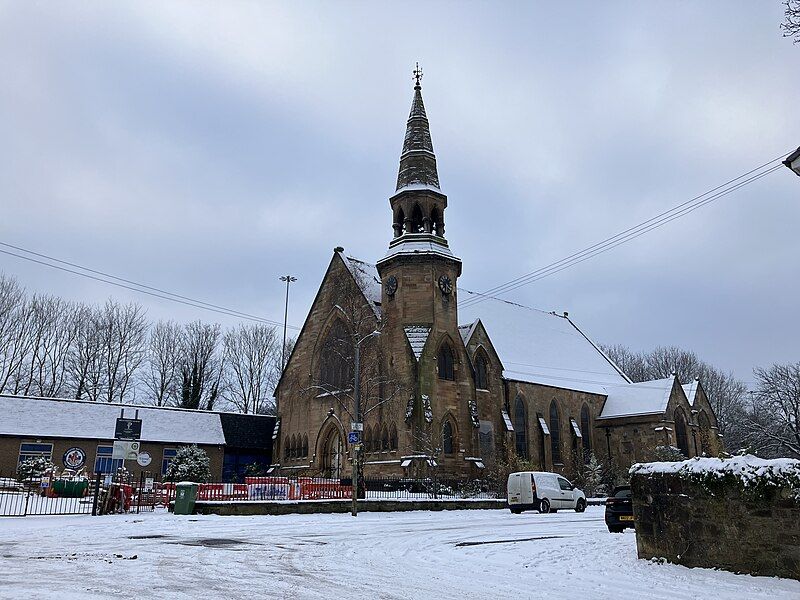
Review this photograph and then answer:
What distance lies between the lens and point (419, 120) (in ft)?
145

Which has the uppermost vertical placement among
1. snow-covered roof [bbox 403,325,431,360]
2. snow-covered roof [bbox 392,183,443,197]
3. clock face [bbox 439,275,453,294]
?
snow-covered roof [bbox 392,183,443,197]

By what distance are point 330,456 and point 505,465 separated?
10.9 metres

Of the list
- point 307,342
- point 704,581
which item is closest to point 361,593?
point 704,581

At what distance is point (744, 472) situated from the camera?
10289 mm

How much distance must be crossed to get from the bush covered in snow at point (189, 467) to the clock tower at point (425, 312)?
11.9 m

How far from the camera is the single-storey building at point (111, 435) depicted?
39500 millimetres

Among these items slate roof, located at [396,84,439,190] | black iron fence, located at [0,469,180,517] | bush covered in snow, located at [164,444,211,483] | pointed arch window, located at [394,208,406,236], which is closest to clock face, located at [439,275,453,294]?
pointed arch window, located at [394,208,406,236]

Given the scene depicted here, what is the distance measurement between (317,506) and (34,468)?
20.8 meters

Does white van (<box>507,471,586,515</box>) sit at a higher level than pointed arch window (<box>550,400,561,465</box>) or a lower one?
lower

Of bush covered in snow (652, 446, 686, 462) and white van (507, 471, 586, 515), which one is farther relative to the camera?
bush covered in snow (652, 446, 686, 462)

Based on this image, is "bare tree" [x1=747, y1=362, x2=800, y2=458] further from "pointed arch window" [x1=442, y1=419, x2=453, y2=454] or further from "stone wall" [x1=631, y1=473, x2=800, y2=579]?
"stone wall" [x1=631, y1=473, x2=800, y2=579]

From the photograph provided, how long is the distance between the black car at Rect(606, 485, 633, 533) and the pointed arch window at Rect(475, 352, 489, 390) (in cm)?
2333

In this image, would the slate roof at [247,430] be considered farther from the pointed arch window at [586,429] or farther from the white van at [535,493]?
the white van at [535,493]

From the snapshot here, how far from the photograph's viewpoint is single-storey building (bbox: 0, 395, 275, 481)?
3950cm
